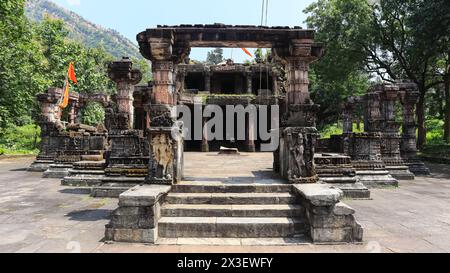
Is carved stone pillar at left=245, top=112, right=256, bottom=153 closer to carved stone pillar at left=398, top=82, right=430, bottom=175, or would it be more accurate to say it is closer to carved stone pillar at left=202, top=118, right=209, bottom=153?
carved stone pillar at left=202, top=118, right=209, bottom=153

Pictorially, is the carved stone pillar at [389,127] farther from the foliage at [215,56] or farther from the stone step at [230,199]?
the foliage at [215,56]

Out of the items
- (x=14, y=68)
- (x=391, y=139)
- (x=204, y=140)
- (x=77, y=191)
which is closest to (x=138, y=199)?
(x=77, y=191)

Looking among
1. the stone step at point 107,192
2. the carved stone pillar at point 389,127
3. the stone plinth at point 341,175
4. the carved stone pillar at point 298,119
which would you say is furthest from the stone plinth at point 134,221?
the carved stone pillar at point 389,127

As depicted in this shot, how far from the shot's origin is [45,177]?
464 inches

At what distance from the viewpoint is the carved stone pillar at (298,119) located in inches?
235

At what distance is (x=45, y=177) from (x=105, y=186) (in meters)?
5.33

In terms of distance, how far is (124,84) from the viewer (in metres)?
10.2

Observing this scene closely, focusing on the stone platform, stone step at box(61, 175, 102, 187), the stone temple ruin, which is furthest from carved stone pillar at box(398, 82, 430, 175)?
stone step at box(61, 175, 102, 187)

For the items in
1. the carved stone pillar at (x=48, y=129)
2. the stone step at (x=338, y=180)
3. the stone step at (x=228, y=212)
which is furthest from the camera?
the carved stone pillar at (x=48, y=129)

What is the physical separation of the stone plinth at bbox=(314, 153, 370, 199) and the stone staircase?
295cm

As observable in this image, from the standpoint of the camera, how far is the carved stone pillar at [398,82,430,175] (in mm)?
12808

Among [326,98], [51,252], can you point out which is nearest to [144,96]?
[51,252]

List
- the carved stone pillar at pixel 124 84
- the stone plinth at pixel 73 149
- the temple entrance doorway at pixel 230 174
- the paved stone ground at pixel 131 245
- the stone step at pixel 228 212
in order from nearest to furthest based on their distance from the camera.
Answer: the paved stone ground at pixel 131 245
the stone step at pixel 228 212
the temple entrance doorway at pixel 230 174
the carved stone pillar at pixel 124 84
the stone plinth at pixel 73 149

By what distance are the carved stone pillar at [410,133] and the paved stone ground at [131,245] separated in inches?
151
